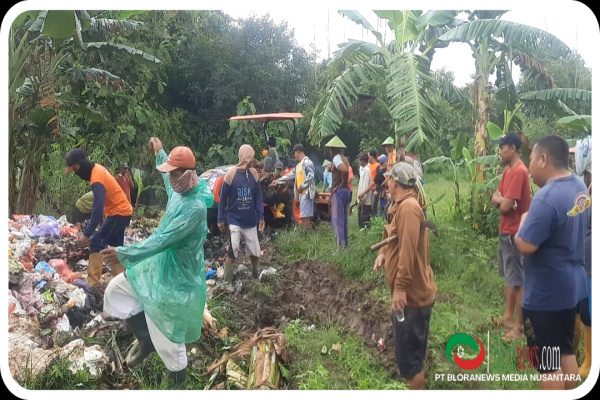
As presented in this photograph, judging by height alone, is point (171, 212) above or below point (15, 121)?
below

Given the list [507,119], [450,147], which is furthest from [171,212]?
[507,119]

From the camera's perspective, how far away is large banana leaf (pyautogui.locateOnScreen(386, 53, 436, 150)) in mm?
4512

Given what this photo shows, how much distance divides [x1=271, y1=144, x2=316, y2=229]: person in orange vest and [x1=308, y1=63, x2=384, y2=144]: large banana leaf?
0.50ft

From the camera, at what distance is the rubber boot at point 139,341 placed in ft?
14.5

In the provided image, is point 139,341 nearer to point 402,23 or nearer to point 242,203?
point 242,203

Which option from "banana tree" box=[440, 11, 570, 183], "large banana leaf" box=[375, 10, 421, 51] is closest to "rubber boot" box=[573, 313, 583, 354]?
"banana tree" box=[440, 11, 570, 183]

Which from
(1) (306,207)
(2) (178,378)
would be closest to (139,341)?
(2) (178,378)

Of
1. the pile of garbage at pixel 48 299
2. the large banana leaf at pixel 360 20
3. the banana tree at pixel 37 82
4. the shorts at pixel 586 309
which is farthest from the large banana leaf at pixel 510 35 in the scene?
the pile of garbage at pixel 48 299

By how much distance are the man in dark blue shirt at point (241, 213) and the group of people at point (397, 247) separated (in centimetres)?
2

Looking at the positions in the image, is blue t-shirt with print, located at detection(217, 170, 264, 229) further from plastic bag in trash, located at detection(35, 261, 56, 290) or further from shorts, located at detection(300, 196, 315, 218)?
plastic bag in trash, located at detection(35, 261, 56, 290)

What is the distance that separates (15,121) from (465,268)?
10.0 feet

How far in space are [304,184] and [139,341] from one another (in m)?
1.50

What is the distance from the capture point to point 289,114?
4.57 meters
